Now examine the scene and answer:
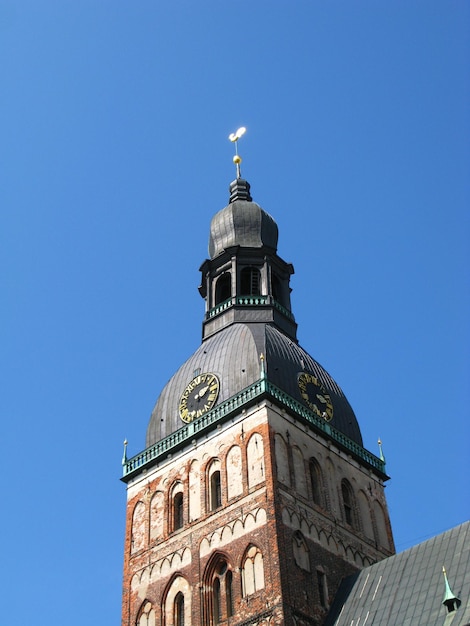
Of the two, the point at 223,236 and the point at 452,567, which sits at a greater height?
the point at 223,236

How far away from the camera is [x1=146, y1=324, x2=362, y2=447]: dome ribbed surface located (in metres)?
41.8

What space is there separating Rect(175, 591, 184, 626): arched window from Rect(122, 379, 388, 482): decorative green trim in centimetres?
657

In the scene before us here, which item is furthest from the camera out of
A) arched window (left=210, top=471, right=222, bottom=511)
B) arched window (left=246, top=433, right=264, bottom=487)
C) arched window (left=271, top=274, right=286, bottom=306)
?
arched window (left=271, top=274, right=286, bottom=306)

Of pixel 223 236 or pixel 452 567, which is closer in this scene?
pixel 452 567

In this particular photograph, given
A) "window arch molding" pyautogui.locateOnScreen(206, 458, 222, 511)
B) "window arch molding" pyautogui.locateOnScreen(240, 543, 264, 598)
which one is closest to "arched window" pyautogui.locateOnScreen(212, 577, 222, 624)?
"window arch molding" pyautogui.locateOnScreen(240, 543, 264, 598)

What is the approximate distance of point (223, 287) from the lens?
163 ft

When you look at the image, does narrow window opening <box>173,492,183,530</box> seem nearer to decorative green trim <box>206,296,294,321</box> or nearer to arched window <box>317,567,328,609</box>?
arched window <box>317,567,328,609</box>

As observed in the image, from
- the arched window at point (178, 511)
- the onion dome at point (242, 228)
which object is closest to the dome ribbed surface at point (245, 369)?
the arched window at point (178, 511)

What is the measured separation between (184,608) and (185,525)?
333 cm

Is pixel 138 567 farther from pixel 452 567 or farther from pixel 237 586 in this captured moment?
pixel 452 567

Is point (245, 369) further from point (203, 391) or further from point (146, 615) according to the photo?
point (146, 615)

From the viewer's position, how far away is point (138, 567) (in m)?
40.2

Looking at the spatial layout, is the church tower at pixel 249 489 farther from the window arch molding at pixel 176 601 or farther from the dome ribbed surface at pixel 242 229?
the dome ribbed surface at pixel 242 229

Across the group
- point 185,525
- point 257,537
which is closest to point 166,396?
point 185,525
